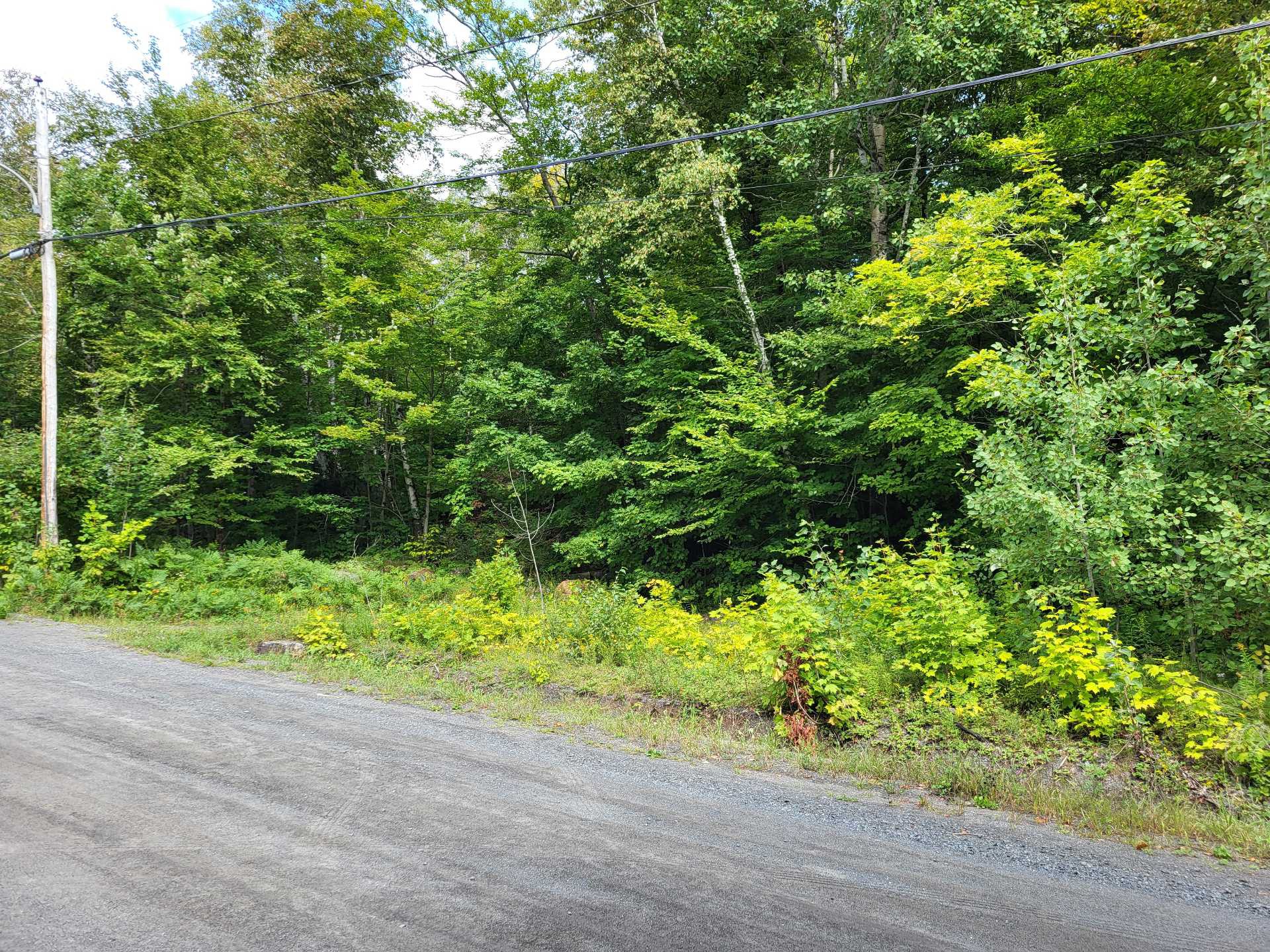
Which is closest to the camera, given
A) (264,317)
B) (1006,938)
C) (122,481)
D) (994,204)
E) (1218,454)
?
(1006,938)

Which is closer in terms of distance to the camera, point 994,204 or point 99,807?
point 99,807

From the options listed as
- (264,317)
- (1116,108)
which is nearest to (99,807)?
(1116,108)

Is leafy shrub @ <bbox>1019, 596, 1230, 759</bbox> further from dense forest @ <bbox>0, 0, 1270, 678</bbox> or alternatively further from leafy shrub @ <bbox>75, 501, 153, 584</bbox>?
leafy shrub @ <bbox>75, 501, 153, 584</bbox>

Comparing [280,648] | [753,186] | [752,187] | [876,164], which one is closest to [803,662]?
[280,648]

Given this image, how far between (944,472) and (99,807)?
33.6 feet

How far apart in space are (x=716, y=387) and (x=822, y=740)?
859cm

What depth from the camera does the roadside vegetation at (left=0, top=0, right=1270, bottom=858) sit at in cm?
496

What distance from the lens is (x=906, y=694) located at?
16.8 ft

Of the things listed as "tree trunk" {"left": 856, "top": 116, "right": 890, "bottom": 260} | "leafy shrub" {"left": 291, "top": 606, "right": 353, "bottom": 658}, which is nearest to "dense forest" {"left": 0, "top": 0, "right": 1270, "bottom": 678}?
"tree trunk" {"left": 856, "top": 116, "right": 890, "bottom": 260}

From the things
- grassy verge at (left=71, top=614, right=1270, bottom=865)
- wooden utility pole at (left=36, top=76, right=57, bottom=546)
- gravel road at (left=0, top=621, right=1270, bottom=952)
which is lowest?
grassy verge at (left=71, top=614, right=1270, bottom=865)

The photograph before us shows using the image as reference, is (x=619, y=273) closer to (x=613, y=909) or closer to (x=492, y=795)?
(x=492, y=795)

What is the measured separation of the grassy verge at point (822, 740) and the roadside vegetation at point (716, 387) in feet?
0.13

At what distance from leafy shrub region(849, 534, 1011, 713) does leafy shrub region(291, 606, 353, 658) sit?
20.8 feet

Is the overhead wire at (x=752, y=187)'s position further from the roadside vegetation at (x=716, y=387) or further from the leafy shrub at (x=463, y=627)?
the leafy shrub at (x=463, y=627)
